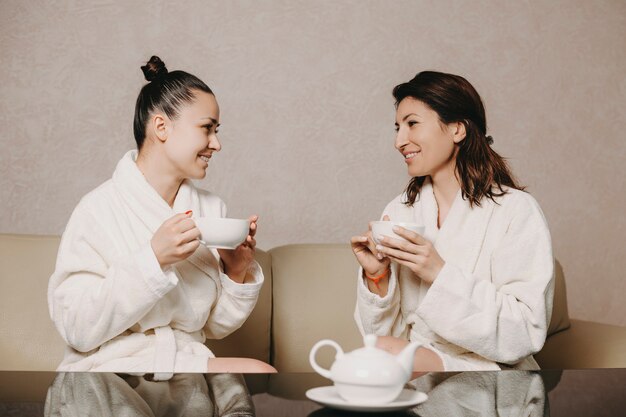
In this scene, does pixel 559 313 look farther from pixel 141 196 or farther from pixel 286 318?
pixel 141 196

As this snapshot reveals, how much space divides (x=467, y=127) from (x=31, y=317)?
127 cm

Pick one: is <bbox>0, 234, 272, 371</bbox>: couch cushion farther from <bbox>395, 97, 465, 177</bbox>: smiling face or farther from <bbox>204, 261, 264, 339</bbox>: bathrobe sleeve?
<bbox>395, 97, 465, 177</bbox>: smiling face

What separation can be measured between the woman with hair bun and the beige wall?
587 mm

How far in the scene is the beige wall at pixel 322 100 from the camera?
88.7 inches

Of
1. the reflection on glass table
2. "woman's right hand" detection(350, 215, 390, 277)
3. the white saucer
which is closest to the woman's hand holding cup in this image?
"woman's right hand" detection(350, 215, 390, 277)

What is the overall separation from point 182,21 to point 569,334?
5.27 ft

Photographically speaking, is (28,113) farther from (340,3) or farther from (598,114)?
(598,114)

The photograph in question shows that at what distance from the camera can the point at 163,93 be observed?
5.60ft

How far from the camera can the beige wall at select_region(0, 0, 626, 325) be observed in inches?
88.7

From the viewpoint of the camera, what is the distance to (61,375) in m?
1.12

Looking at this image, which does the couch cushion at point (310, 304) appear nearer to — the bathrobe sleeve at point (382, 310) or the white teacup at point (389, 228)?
the bathrobe sleeve at point (382, 310)

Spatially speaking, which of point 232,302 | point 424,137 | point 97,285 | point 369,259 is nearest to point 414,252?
point 369,259

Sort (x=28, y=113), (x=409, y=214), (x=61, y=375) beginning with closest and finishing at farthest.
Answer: (x=61, y=375)
(x=409, y=214)
(x=28, y=113)

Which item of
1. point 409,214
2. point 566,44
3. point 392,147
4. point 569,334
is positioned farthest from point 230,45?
point 569,334
